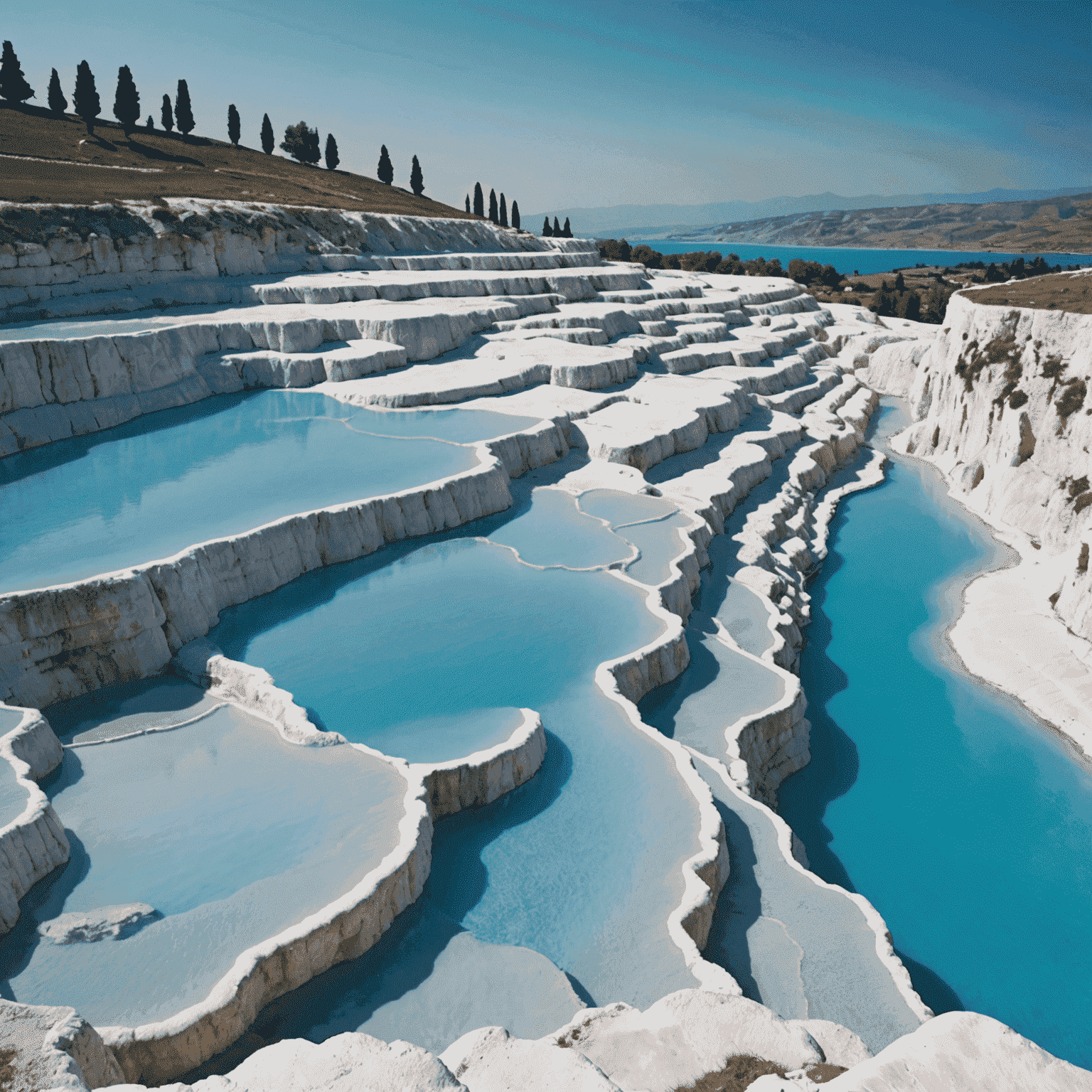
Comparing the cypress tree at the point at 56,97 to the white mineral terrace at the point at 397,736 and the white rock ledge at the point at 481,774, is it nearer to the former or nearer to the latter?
the white mineral terrace at the point at 397,736

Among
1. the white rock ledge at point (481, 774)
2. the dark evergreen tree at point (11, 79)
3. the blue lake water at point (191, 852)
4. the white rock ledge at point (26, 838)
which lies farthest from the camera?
the dark evergreen tree at point (11, 79)

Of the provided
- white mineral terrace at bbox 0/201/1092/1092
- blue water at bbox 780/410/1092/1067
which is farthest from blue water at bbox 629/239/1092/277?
blue water at bbox 780/410/1092/1067

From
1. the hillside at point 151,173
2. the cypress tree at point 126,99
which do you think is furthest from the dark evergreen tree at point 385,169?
the cypress tree at point 126,99

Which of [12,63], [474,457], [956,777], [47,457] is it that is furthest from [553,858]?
[12,63]

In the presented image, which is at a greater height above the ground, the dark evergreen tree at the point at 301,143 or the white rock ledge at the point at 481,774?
the dark evergreen tree at the point at 301,143

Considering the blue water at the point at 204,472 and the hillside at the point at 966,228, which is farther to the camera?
the hillside at the point at 966,228

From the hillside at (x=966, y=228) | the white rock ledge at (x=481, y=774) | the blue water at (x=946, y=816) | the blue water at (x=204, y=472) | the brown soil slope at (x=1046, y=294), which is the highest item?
the hillside at (x=966, y=228)


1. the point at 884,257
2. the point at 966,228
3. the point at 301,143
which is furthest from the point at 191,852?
the point at 966,228
